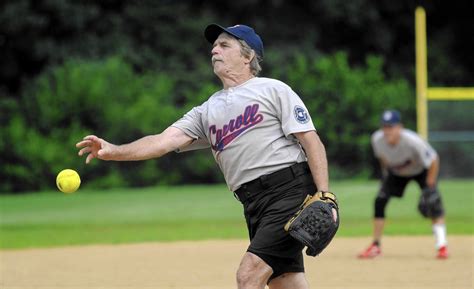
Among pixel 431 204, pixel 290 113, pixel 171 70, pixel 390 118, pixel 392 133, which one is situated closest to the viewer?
A: pixel 290 113

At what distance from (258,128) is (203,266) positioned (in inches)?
199

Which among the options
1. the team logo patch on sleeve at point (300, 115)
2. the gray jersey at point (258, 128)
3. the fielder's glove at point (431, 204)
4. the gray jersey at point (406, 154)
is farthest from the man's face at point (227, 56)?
the fielder's glove at point (431, 204)

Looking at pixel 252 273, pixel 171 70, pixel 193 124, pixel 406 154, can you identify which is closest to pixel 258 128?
pixel 193 124

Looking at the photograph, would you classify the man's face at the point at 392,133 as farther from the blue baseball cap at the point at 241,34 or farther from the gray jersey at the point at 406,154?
the blue baseball cap at the point at 241,34

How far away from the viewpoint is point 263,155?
5.56 metres

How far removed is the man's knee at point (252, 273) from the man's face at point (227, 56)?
1052 mm

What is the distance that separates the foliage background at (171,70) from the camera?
2691 cm

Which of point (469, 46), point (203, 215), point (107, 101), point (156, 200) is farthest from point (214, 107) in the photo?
point (469, 46)

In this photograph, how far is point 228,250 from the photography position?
12039 mm

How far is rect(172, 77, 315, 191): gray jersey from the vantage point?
18.2ft

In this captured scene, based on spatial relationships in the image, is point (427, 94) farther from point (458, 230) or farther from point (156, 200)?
point (458, 230)

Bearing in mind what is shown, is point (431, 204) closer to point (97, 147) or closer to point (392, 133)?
point (392, 133)

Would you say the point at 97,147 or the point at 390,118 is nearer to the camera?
the point at 97,147

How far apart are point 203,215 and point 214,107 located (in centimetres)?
1199
